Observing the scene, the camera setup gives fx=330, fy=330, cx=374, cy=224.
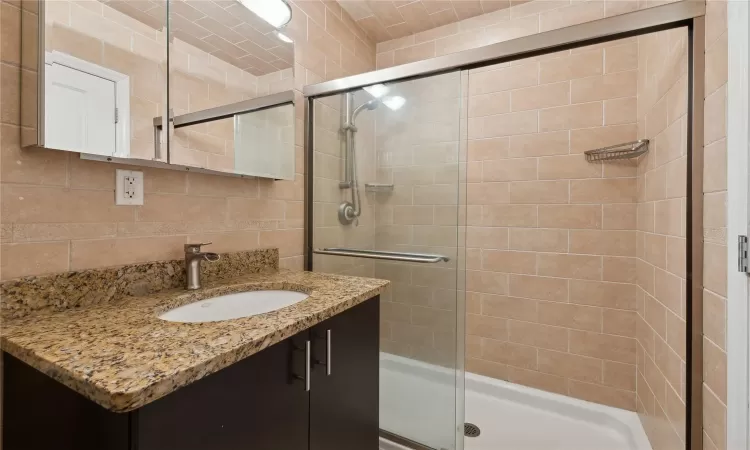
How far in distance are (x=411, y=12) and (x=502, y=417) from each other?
2395mm

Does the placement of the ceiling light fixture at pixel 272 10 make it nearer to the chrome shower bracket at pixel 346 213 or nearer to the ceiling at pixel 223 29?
the ceiling at pixel 223 29

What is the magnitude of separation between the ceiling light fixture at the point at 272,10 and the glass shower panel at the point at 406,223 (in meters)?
0.40

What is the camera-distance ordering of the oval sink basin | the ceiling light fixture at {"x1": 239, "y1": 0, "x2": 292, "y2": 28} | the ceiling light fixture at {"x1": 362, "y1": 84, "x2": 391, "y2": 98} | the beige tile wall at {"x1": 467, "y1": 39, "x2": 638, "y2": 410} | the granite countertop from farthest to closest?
the beige tile wall at {"x1": 467, "y1": 39, "x2": 638, "y2": 410} < the ceiling light fixture at {"x1": 362, "y1": 84, "x2": 391, "y2": 98} < the ceiling light fixture at {"x1": 239, "y1": 0, "x2": 292, "y2": 28} < the oval sink basin < the granite countertop

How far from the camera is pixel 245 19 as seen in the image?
1.34 m

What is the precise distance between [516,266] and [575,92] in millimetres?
1011

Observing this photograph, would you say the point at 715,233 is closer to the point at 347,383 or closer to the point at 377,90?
the point at 347,383

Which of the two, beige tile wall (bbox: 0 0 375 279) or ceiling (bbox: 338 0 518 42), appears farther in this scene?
ceiling (bbox: 338 0 518 42)

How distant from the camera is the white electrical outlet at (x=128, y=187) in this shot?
3.15 ft

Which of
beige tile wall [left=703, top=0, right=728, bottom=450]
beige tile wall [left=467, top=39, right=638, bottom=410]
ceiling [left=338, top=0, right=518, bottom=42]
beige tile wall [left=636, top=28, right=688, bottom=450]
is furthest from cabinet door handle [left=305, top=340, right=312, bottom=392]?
ceiling [left=338, top=0, right=518, bottom=42]

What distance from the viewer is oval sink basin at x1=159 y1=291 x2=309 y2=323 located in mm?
1002

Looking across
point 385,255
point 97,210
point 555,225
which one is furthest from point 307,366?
point 555,225

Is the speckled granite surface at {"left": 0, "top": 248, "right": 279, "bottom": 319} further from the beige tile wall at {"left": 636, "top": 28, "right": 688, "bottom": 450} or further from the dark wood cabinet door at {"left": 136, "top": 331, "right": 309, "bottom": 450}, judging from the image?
the beige tile wall at {"left": 636, "top": 28, "right": 688, "bottom": 450}

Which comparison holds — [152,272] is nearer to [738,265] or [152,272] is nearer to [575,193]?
[738,265]

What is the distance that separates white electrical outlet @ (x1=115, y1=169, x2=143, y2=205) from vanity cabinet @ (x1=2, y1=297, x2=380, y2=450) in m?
0.45
